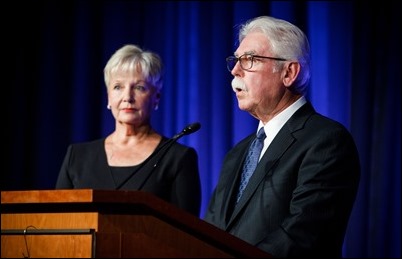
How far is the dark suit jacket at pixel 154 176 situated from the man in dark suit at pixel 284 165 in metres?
0.48

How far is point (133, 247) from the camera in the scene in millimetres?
1780

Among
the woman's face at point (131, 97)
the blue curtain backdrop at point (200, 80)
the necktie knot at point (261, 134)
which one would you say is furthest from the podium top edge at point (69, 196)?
the blue curtain backdrop at point (200, 80)

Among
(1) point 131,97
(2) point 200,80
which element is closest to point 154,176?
(1) point 131,97

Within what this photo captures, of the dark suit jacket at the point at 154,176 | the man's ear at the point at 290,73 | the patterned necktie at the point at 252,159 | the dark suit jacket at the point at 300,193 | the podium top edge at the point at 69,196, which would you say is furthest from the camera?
the dark suit jacket at the point at 154,176

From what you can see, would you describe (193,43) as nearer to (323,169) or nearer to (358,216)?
(358,216)

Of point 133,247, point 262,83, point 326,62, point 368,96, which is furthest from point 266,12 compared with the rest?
point 133,247

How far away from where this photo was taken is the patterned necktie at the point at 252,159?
9.18 feet

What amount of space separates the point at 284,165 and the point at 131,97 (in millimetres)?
1271

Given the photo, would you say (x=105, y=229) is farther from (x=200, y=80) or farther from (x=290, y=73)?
(x=200, y=80)

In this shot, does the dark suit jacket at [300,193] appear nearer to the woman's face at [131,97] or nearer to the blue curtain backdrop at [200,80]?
the woman's face at [131,97]

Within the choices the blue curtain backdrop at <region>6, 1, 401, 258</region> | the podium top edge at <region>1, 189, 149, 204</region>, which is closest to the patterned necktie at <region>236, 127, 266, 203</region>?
the podium top edge at <region>1, 189, 149, 204</region>

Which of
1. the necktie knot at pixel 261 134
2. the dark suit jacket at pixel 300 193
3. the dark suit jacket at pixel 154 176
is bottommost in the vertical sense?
the dark suit jacket at pixel 154 176

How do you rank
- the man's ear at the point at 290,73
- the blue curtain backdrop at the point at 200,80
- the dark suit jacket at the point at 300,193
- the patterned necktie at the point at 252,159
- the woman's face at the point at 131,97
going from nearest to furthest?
the dark suit jacket at the point at 300,193
the patterned necktie at the point at 252,159
the man's ear at the point at 290,73
the woman's face at the point at 131,97
the blue curtain backdrop at the point at 200,80

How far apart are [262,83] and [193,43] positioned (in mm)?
1996
